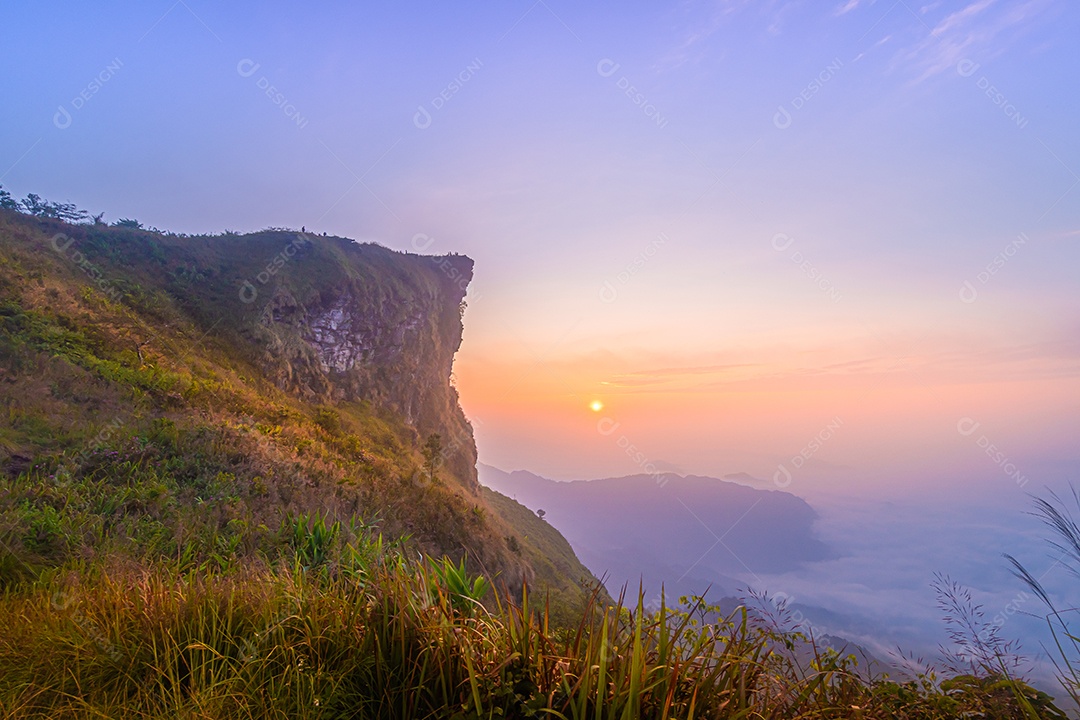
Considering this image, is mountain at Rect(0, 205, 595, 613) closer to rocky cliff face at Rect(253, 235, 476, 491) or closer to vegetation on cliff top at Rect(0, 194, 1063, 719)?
vegetation on cliff top at Rect(0, 194, 1063, 719)

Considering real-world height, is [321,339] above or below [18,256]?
above

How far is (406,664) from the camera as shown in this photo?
110 inches

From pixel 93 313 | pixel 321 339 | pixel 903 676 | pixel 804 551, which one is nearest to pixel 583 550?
pixel 321 339

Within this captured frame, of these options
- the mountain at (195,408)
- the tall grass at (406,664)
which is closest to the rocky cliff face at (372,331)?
the mountain at (195,408)

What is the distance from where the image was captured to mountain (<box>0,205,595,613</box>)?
22.3 ft

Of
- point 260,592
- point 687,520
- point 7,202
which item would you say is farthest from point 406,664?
point 687,520

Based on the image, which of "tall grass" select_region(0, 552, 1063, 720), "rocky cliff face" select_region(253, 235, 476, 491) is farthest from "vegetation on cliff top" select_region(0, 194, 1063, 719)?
"rocky cliff face" select_region(253, 235, 476, 491)

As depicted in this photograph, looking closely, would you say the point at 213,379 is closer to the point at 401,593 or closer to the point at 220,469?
the point at 220,469

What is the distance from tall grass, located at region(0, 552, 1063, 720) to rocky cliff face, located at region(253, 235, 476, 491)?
28462 mm

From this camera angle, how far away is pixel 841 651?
2.64m

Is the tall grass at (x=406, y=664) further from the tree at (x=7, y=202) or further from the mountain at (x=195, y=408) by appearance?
the tree at (x=7, y=202)

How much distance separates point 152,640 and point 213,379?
62.0ft

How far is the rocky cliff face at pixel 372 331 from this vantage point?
112 ft

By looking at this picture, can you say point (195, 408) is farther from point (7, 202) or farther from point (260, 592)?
point (7, 202)
